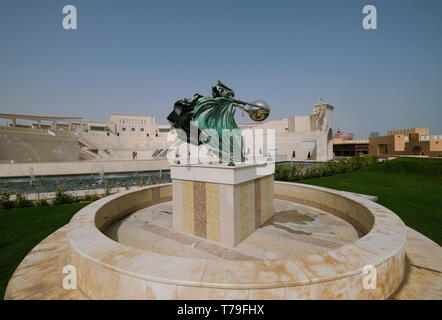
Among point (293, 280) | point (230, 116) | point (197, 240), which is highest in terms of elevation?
point (230, 116)

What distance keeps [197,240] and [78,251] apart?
2834 mm

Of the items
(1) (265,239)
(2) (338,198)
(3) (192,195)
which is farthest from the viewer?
(2) (338,198)

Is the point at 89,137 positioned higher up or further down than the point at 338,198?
higher up

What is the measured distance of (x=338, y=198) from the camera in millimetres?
6523

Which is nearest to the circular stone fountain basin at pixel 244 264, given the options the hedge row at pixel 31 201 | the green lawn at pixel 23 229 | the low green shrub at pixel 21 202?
the green lawn at pixel 23 229

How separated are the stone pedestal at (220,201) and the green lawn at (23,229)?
144 inches

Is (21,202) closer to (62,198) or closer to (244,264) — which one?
(62,198)

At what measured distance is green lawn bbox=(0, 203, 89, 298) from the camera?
177 inches

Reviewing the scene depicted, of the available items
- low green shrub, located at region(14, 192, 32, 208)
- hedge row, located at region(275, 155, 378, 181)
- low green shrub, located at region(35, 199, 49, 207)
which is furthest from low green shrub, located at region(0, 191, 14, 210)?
hedge row, located at region(275, 155, 378, 181)

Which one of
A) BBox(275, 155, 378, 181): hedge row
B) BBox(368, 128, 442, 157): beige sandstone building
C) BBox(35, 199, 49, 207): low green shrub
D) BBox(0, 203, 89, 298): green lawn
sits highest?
BBox(368, 128, 442, 157): beige sandstone building

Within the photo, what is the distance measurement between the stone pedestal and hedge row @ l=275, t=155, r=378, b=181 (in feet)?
32.1

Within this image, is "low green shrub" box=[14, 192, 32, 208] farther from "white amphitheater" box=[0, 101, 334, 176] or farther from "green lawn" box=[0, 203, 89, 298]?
"white amphitheater" box=[0, 101, 334, 176]
